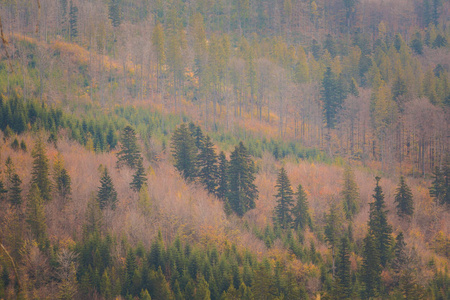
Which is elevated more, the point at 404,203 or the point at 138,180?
the point at 138,180

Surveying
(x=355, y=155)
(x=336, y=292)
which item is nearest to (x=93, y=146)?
(x=336, y=292)

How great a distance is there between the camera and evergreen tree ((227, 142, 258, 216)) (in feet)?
181

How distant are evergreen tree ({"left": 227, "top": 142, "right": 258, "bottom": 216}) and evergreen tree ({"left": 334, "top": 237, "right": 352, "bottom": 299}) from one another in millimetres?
15202

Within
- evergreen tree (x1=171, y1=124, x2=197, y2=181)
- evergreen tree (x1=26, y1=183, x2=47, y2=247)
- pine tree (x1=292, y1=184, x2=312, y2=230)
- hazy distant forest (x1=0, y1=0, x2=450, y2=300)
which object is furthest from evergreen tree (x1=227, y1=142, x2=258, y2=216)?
evergreen tree (x1=26, y1=183, x2=47, y2=247)

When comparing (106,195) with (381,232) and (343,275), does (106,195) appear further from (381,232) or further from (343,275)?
(381,232)

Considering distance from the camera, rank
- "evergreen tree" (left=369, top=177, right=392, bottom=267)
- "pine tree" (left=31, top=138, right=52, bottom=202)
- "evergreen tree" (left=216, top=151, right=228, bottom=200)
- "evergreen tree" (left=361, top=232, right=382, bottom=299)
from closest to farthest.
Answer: "evergreen tree" (left=361, top=232, right=382, bottom=299) → "pine tree" (left=31, top=138, right=52, bottom=202) → "evergreen tree" (left=369, top=177, right=392, bottom=267) → "evergreen tree" (left=216, top=151, right=228, bottom=200)

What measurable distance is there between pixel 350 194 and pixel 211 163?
864 inches

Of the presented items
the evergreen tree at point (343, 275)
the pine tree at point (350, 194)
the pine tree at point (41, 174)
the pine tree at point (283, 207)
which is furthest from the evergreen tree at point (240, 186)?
the pine tree at point (41, 174)

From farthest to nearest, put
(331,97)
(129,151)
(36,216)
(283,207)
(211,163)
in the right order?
(331,97), (211,163), (129,151), (283,207), (36,216)

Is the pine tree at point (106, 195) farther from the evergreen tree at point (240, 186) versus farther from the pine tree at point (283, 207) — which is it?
the pine tree at point (283, 207)

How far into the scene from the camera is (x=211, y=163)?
58.5 metres

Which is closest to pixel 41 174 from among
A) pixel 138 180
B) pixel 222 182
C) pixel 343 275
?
pixel 138 180

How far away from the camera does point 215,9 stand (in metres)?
123

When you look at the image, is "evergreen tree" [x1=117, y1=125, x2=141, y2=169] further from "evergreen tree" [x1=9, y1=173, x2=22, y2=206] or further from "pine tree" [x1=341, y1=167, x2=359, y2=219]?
"pine tree" [x1=341, y1=167, x2=359, y2=219]
